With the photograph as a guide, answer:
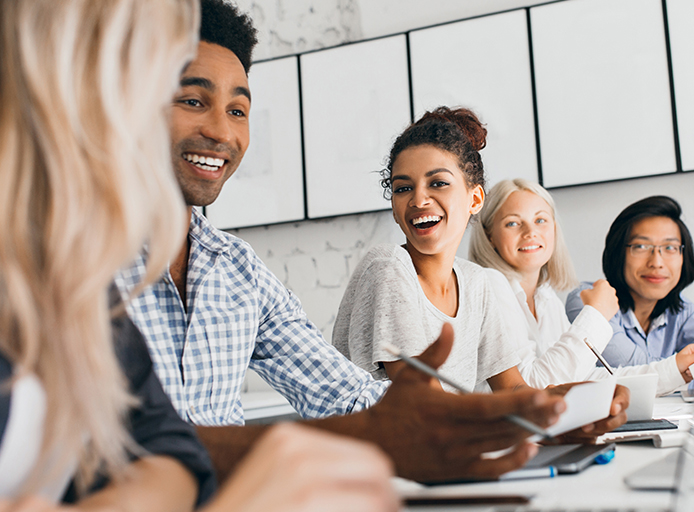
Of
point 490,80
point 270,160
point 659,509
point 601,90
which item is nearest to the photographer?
point 659,509

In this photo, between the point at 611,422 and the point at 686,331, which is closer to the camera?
the point at 611,422

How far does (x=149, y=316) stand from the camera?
916 millimetres

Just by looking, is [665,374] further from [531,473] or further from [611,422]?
[531,473]

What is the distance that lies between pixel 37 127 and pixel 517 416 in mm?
466

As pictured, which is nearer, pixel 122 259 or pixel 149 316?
pixel 122 259

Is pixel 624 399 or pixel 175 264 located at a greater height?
pixel 175 264

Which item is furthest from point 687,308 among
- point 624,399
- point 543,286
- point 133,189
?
point 133,189

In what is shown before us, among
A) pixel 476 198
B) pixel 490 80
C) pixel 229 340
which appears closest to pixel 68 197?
pixel 229 340

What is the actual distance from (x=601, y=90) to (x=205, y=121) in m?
1.76

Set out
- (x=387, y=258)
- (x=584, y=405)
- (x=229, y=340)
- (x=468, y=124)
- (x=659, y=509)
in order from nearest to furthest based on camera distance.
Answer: (x=659, y=509)
(x=584, y=405)
(x=229, y=340)
(x=387, y=258)
(x=468, y=124)

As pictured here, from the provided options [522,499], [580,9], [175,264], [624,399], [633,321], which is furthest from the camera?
[580,9]

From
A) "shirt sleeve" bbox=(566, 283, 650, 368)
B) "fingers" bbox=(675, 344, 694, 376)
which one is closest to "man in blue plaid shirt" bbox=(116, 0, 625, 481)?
"fingers" bbox=(675, 344, 694, 376)

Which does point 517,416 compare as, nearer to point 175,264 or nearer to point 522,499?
point 522,499

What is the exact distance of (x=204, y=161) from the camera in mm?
1213
